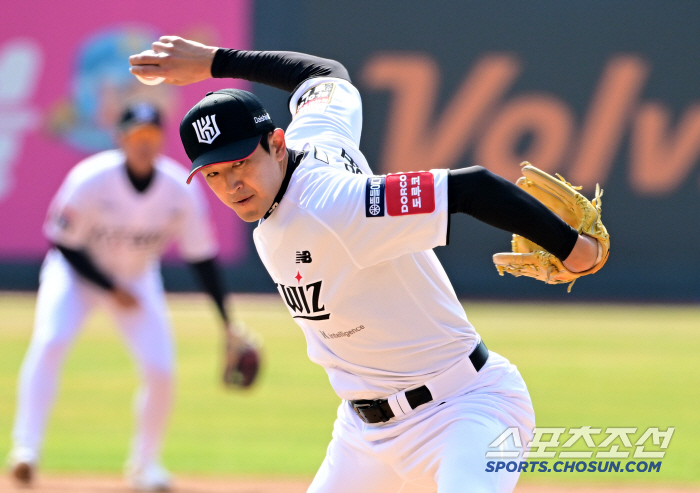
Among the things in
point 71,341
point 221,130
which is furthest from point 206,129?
point 71,341

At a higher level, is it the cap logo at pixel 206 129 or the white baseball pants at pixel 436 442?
the cap logo at pixel 206 129

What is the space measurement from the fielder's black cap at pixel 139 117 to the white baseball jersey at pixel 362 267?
304cm

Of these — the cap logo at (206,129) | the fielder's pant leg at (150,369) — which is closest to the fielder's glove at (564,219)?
the cap logo at (206,129)

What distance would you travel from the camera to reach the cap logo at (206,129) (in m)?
2.65

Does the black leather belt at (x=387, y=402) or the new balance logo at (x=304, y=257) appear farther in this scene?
the black leather belt at (x=387, y=402)

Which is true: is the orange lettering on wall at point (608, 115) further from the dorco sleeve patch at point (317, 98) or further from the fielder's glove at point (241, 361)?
the dorco sleeve patch at point (317, 98)

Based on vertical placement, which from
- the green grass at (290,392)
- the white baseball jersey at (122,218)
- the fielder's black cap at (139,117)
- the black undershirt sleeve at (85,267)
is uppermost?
the fielder's black cap at (139,117)

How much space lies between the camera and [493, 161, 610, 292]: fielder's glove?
2.71 metres

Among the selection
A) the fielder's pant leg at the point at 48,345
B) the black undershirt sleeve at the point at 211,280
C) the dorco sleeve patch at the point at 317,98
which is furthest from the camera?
the black undershirt sleeve at the point at 211,280

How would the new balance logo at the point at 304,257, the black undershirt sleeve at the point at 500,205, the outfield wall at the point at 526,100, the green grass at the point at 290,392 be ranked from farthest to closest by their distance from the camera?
the outfield wall at the point at 526,100 < the green grass at the point at 290,392 < the new balance logo at the point at 304,257 < the black undershirt sleeve at the point at 500,205

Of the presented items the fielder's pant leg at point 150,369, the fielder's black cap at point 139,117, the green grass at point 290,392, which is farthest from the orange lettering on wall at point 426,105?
the fielder's pant leg at point 150,369

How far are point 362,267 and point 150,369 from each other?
3403mm

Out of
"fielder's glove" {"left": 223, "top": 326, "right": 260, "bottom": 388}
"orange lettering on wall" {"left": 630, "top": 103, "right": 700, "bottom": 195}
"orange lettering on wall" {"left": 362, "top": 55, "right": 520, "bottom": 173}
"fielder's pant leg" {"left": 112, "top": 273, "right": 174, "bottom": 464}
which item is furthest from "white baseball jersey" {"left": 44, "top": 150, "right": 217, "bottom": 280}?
"orange lettering on wall" {"left": 630, "top": 103, "right": 700, "bottom": 195}

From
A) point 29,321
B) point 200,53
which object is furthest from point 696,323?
point 200,53
